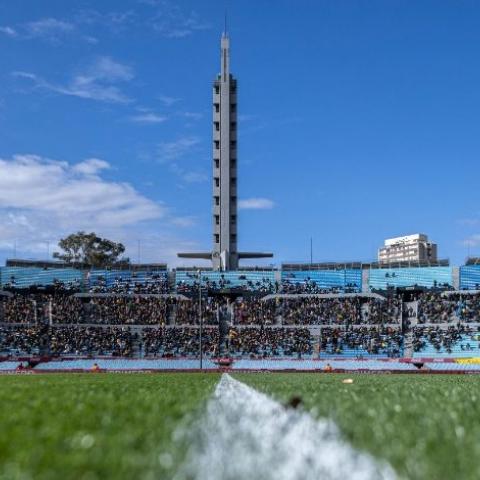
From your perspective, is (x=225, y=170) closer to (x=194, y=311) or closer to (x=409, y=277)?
(x=194, y=311)

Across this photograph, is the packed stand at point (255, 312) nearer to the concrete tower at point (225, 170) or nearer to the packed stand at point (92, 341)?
the packed stand at point (92, 341)

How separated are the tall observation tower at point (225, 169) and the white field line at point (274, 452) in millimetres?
93877

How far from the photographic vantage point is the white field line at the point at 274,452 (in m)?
3.69

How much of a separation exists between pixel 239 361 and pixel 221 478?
6591 cm

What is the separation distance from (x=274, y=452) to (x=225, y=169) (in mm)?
96777

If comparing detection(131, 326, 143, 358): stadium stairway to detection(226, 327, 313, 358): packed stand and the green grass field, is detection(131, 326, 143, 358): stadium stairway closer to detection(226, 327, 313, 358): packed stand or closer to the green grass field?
detection(226, 327, 313, 358): packed stand

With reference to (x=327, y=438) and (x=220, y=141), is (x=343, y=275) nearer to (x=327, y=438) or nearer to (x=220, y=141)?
(x=220, y=141)

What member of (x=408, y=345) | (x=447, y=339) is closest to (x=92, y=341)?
(x=408, y=345)

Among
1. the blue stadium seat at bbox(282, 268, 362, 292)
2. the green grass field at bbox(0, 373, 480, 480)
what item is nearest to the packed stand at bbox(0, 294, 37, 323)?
the blue stadium seat at bbox(282, 268, 362, 292)

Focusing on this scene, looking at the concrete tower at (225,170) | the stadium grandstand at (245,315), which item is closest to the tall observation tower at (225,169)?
the concrete tower at (225,170)

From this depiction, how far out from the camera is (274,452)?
167 inches

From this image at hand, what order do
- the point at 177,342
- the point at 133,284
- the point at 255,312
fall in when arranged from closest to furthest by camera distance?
the point at 177,342, the point at 255,312, the point at 133,284

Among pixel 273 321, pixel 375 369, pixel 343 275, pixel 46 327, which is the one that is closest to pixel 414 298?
pixel 343 275

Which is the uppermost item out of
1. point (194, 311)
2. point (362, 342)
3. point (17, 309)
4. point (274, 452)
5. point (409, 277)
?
point (409, 277)
